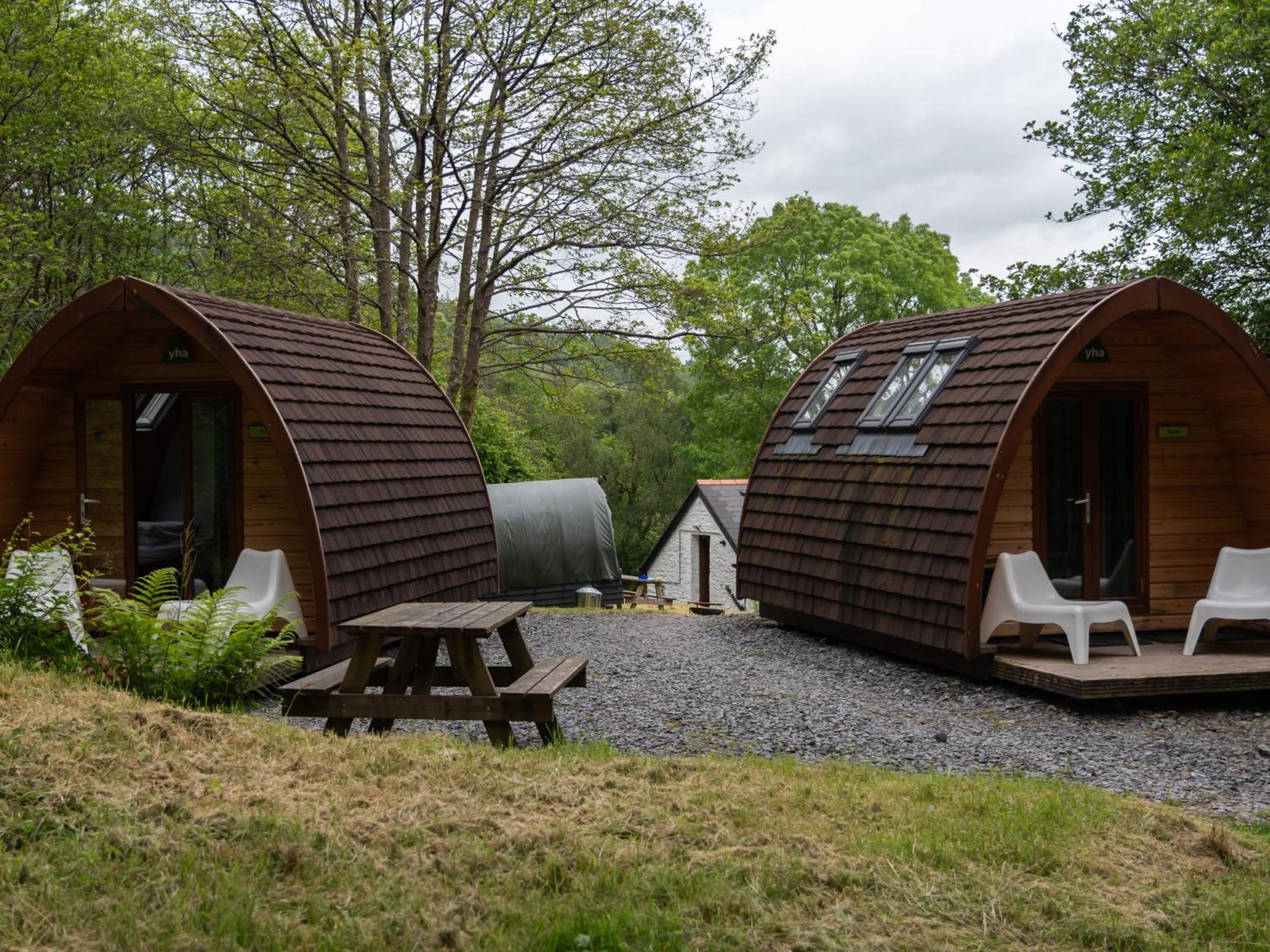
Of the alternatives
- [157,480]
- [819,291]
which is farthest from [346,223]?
[819,291]

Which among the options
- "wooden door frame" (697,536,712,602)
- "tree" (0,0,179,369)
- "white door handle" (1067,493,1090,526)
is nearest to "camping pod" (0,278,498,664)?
"white door handle" (1067,493,1090,526)

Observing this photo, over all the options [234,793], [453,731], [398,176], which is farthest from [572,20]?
[234,793]

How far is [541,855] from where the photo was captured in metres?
4.27

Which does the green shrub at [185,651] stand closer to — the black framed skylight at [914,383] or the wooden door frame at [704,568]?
the black framed skylight at [914,383]

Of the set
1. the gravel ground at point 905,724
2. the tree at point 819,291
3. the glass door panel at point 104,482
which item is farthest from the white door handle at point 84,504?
the tree at point 819,291

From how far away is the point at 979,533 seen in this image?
339 inches

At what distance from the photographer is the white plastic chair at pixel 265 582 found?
926cm

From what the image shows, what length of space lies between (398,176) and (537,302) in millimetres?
2819

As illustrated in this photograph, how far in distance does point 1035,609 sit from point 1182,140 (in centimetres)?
958

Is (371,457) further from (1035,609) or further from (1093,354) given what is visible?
(1093,354)

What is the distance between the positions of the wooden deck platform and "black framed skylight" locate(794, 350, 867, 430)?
361 cm

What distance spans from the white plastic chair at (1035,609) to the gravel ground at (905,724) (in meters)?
0.50

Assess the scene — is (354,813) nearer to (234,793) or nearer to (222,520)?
(234,793)

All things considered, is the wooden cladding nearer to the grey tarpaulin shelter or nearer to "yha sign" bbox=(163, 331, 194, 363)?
"yha sign" bbox=(163, 331, 194, 363)
